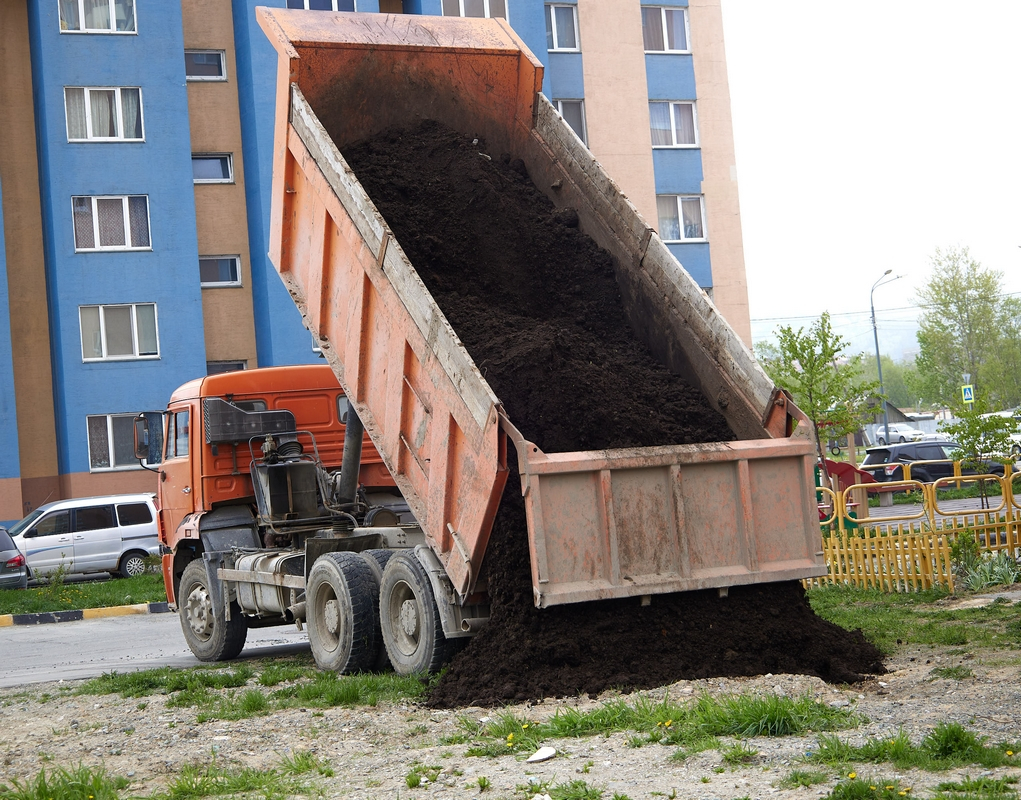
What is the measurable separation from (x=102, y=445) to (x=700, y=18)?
20.4 meters

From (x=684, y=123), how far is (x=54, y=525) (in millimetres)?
20263

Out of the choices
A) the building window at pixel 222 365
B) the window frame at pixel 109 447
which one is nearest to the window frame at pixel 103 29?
the building window at pixel 222 365

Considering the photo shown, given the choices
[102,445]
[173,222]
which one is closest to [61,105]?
[173,222]

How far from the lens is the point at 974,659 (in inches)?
296

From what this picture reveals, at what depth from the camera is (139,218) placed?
2747 cm

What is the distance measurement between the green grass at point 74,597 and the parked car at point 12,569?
0.45m

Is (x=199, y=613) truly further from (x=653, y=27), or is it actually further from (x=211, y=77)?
(x=653, y=27)

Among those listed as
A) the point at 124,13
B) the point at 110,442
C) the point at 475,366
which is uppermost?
the point at 124,13

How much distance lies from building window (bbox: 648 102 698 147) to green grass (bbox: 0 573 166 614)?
64.4 ft

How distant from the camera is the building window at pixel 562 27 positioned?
1243 inches

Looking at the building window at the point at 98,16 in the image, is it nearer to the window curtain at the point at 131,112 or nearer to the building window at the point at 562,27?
the window curtain at the point at 131,112

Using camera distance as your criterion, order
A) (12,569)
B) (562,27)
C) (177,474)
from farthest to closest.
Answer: (562,27), (12,569), (177,474)

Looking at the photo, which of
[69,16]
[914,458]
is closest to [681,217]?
[914,458]

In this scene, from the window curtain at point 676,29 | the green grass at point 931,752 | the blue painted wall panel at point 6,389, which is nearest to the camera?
the green grass at point 931,752
